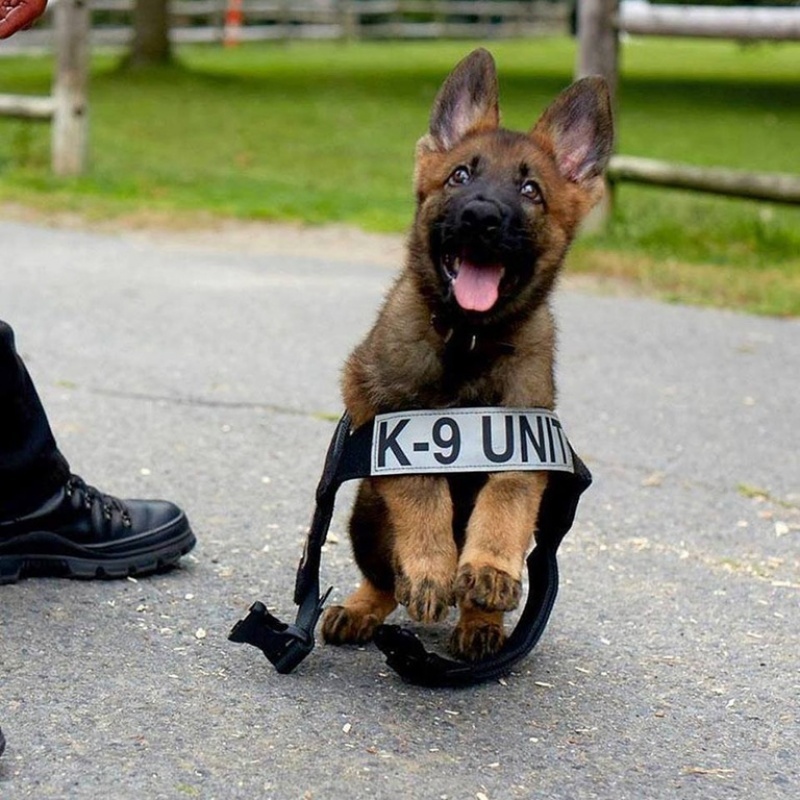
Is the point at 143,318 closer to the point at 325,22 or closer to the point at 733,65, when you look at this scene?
the point at 733,65

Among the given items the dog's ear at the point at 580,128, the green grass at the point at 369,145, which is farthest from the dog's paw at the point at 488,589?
the green grass at the point at 369,145

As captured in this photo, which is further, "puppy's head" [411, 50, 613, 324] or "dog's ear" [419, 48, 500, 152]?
"dog's ear" [419, 48, 500, 152]

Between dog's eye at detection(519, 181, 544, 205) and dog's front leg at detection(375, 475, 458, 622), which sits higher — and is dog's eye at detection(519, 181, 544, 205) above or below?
above

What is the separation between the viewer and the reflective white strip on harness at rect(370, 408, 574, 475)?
3570mm

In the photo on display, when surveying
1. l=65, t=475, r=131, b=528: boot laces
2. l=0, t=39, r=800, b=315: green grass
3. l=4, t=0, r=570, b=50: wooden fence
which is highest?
l=65, t=475, r=131, b=528: boot laces

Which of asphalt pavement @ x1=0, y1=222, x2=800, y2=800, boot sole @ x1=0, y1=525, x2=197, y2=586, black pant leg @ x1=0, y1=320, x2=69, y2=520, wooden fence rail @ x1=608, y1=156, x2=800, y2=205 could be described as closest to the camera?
asphalt pavement @ x1=0, y1=222, x2=800, y2=800

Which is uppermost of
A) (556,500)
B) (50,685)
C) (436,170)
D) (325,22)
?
(436,170)

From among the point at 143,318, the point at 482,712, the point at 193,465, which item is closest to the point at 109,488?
the point at 193,465

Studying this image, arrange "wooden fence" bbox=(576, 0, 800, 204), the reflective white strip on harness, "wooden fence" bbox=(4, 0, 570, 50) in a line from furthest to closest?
"wooden fence" bbox=(4, 0, 570, 50) → "wooden fence" bbox=(576, 0, 800, 204) → the reflective white strip on harness

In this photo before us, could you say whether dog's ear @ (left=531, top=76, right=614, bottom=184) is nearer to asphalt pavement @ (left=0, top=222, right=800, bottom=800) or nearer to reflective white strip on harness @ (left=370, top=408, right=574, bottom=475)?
reflective white strip on harness @ (left=370, top=408, right=574, bottom=475)

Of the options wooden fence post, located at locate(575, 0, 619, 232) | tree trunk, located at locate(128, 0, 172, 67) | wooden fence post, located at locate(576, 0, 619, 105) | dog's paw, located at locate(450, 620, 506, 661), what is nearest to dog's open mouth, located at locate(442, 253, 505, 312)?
dog's paw, located at locate(450, 620, 506, 661)

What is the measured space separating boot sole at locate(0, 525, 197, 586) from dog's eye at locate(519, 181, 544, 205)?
146 cm

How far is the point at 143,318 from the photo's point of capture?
820 centimetres

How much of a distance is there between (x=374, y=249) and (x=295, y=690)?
6.86 meters
